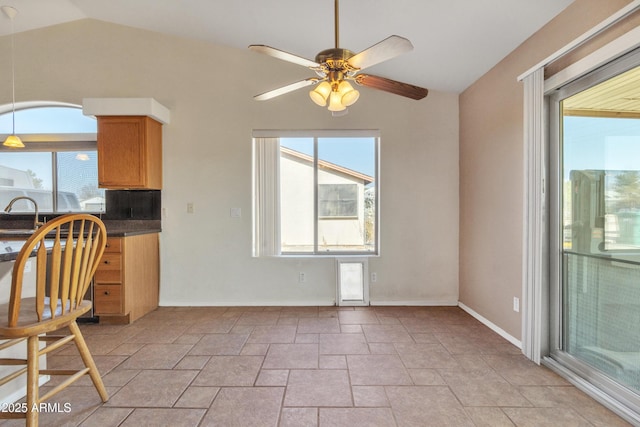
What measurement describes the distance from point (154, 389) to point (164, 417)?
12.9 inches

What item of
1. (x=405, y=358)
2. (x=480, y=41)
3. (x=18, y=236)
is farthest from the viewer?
(x=18, y=236)

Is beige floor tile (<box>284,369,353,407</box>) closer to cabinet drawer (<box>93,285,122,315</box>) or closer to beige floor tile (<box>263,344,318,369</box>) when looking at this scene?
beige floor tile (<box>263,344,318,369</box>)

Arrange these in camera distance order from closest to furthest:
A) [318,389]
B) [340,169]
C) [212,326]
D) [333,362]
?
1. [318,389]
2. [333,362]
3. [212,326]
4. [340,169]

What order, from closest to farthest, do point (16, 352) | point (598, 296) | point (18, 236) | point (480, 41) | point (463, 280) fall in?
point (16, 352)
point (598, 296)
point (480, 41)
point (18, 236)
point (463, 280)

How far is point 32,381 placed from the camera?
1.38m

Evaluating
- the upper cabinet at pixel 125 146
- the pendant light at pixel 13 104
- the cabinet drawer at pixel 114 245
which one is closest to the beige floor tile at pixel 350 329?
the cabinet drawer at pixel 114 245

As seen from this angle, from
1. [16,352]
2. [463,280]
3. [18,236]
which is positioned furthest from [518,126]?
[18,236]

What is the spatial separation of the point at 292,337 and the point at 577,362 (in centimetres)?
210

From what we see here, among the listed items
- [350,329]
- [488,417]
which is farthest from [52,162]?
[488,417]

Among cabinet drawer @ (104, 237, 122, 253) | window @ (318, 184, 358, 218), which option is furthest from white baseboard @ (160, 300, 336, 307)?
window @ (318, 184, 358, 218)

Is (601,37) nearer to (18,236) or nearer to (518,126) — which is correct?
(518,126)

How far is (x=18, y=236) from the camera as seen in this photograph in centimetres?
304

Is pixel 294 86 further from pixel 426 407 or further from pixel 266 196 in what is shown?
pixel 426 407

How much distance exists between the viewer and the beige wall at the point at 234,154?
12.0 ft
